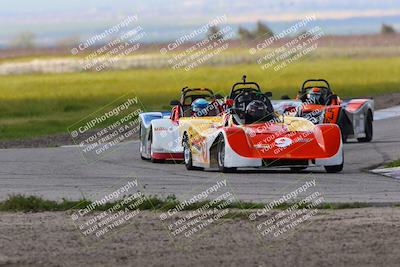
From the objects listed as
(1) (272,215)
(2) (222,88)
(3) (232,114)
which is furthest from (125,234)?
(2) (222,88)

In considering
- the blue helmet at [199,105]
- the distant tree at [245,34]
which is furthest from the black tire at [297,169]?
the distant tree at [245,34]

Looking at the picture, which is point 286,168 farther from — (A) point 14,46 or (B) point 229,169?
(A) point 14,46

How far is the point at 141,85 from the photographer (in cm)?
7700

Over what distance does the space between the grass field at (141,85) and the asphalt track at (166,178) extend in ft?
33.8

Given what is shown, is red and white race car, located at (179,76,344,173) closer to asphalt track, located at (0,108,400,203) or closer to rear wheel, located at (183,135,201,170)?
rear wheel, located at (183,135,201,170)

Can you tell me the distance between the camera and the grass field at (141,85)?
148ft

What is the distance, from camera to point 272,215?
1400cm

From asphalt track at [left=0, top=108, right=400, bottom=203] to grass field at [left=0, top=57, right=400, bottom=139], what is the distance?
10.3 metres

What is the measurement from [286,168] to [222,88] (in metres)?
47.2

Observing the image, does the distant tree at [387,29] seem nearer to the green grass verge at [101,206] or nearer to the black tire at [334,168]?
the black tire at [334,168]

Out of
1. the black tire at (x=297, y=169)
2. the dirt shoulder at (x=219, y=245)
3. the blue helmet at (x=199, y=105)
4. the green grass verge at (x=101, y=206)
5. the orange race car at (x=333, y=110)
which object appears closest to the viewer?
the dirt shoulder at (x=219, y=245)

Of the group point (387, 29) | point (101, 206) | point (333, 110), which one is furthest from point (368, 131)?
point (387, 29)

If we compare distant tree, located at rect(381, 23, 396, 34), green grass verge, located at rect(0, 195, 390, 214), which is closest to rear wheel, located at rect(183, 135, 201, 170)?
green grass verge, located at rect(0, 195, 390, 214)

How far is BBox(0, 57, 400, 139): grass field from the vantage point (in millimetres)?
45153
